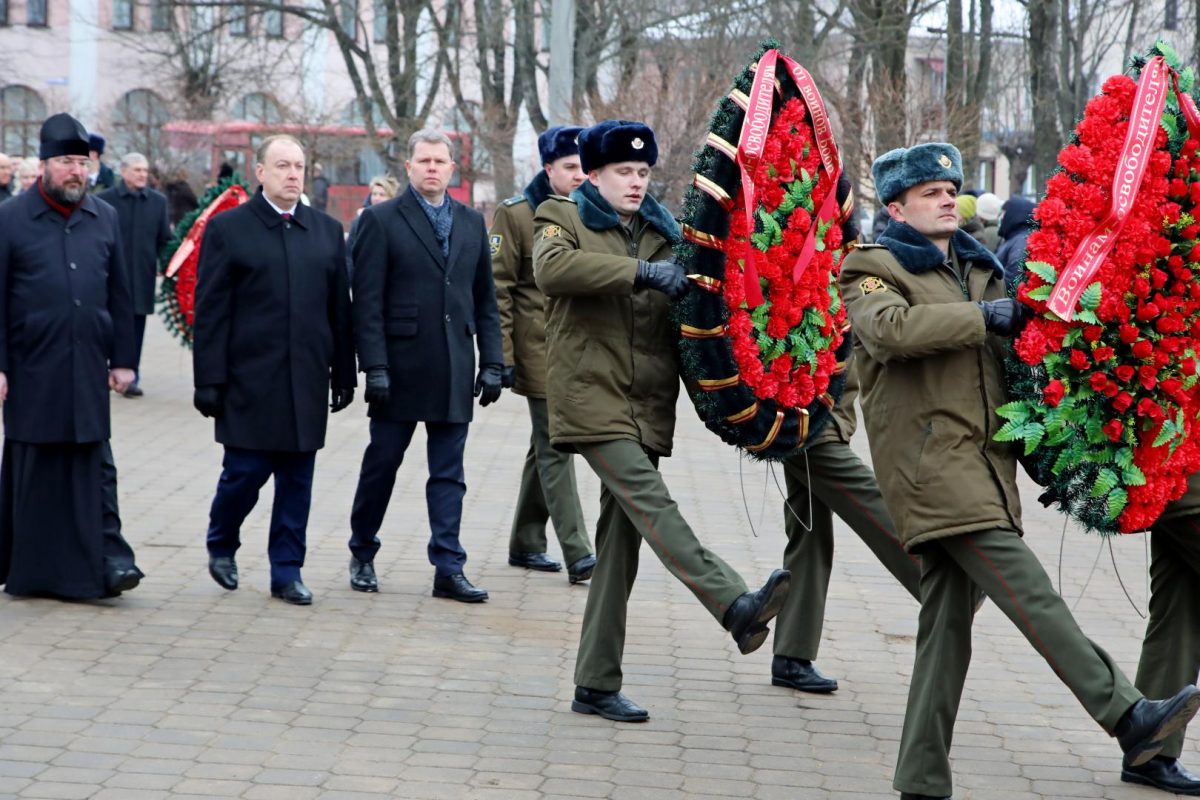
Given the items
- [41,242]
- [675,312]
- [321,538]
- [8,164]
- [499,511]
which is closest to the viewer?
[675,312]

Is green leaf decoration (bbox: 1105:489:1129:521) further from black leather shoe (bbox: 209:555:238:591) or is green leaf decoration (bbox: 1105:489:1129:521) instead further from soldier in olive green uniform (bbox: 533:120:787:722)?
black leather shoe (bbox: 209:555:238:591)

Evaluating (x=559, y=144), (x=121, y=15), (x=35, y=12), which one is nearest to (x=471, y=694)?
(x=559, y=144)

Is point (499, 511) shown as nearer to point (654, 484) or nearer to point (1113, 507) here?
point (654, 484)

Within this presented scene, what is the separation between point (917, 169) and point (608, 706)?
6.79 feet

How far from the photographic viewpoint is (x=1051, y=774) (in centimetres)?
532

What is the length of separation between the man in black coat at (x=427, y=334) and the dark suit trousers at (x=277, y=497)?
0.32 meters

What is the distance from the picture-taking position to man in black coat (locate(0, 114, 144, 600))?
23.1 ft

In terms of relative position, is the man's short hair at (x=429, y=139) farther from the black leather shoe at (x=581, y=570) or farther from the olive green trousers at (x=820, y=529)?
the olive green trousers at (x=820, y=529)

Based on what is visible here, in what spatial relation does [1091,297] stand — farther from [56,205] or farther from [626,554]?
[56,205]

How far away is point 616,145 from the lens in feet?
18.5

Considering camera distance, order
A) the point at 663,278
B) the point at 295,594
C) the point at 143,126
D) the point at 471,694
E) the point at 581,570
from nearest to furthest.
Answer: the point at 663,278
the point at 471,694
the point at 295,594
the point at 581,570
the point at 143,126

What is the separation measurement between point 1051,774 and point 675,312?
6.13ft

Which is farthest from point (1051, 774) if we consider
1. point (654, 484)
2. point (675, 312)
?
point (675, 312)

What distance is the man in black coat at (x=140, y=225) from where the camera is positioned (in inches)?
566
